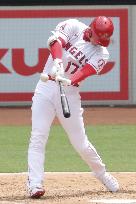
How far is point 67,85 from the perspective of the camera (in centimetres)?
895

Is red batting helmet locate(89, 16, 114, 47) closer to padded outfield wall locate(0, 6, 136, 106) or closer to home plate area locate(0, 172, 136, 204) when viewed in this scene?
home plate area locate(0, 172, 136, 204)

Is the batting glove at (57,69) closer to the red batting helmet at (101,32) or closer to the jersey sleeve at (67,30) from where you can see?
the jersey sleeve at (67,30)

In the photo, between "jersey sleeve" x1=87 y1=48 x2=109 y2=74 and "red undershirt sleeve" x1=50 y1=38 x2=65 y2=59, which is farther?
"jersey sleeve" x1=87 y1=48 x2=109 y2=74

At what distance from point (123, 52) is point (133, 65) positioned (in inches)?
14.8

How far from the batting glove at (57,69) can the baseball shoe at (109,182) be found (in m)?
1.37

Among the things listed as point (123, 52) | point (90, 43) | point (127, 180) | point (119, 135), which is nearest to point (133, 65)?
point (123, 52)

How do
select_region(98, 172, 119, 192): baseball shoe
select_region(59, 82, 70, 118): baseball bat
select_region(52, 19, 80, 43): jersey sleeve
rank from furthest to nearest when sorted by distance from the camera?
select_region(98, 172, 119, 192): baseball shoe < select_region(52, 19, 80, 43): jersey sleeve < select_region(59, 82, 70, 118): baseball bat

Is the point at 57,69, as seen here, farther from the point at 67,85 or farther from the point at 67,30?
the point at 67,30

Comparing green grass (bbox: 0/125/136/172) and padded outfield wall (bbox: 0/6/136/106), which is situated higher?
padded outfield wall (bbox: 0/6/136/106)

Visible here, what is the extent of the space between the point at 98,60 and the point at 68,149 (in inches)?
180

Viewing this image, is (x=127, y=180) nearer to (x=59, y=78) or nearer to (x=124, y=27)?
(x=59, y=78)

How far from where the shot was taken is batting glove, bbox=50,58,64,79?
28.6 ft

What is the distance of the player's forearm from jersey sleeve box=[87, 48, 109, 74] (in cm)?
6

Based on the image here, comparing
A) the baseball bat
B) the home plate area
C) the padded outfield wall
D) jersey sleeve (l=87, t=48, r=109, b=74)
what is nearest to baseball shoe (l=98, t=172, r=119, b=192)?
the home plate area
